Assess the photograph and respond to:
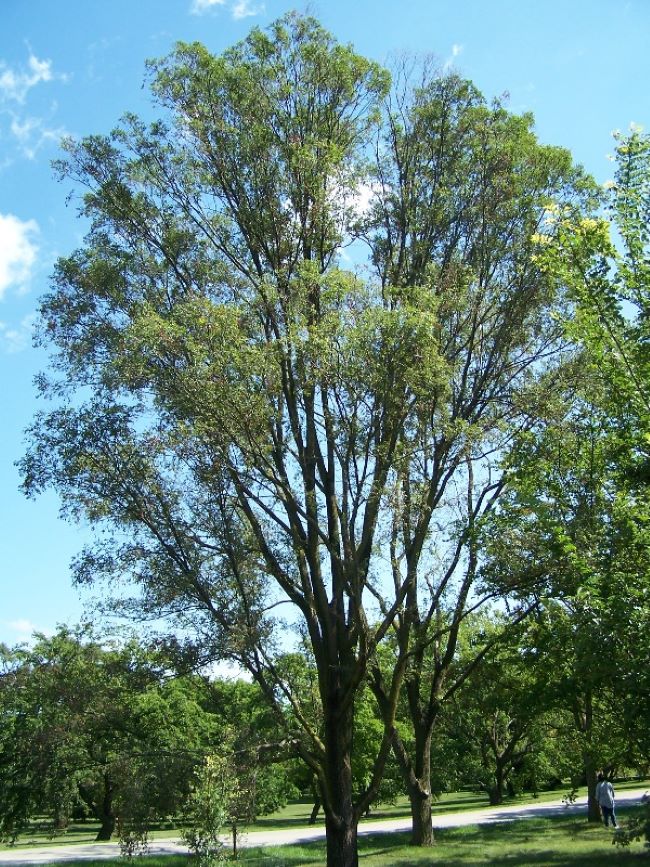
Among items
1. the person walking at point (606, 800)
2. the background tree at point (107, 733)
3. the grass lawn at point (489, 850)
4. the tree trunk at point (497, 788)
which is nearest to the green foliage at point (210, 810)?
the background tree at point (107, 733)

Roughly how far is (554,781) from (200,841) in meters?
47.5

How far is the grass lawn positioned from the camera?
1499 centimetres

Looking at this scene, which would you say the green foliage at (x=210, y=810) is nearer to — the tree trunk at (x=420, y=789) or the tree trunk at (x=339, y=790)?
the tree trunk at (x=339, y=790)

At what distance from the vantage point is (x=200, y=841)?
11133 mm

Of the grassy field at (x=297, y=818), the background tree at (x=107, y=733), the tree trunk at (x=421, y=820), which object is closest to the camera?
the background tree at (x=107, y=733)

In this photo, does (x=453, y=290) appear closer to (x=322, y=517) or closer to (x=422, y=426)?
(x=422, y=426)

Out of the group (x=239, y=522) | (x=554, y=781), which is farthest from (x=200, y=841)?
(x=554, y=781)

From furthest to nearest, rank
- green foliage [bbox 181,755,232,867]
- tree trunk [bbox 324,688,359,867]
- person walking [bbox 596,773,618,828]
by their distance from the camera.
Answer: person walking [bbox 596,773,618,828]
tree trunk [bbox 324,688,359,867]
green foliage [bbox 181,755,232,867]

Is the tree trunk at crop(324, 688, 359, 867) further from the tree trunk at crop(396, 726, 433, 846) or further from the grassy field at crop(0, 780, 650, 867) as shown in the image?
the grassy field at crop(0, 780, 650, 867)

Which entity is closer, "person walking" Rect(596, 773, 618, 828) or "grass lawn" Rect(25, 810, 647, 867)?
"grass lawn" Rect(25, 810, 647, 867)

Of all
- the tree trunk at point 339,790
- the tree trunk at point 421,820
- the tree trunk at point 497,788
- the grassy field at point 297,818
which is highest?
the tree trunk at point 339,790

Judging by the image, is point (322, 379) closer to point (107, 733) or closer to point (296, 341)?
point (296, 341)

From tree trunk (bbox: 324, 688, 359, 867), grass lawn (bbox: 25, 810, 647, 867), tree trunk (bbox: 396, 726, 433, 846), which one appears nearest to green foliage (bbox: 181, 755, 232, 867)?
tree trunk (bbox: 324, 688, 359, 867)

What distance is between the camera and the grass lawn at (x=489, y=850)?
590 inches
